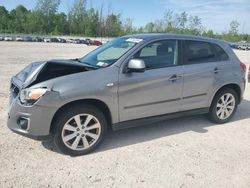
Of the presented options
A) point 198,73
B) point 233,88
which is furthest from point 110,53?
point 233,88

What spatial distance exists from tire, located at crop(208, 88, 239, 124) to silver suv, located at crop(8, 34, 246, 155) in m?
0.02

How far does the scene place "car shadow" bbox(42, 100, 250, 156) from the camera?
15.5 ft

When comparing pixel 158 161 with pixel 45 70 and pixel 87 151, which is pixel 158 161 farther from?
pixel 45 70

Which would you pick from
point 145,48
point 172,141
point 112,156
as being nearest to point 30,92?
point 112,156

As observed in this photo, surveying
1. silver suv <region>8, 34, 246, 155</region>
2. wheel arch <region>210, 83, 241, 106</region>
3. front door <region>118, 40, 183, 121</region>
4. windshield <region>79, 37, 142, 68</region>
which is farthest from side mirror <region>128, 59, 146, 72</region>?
wheel arch <region>210, 83, 241, 106</region>

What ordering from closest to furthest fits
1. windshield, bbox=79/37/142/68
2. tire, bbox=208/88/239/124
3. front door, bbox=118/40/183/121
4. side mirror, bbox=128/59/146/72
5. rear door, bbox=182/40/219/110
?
side mirror, bbox=128/59/146/72
front door, bbox=118/40/183/121
windshield, bbox=79/37/142/68
rear door, bbox=182/40/219/110
tire, bbox=208/88/239/124

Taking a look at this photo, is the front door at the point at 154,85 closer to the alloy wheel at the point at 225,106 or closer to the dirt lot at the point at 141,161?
the dirt lot at the point at 141,161

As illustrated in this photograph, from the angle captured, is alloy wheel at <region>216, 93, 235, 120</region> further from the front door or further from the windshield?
the windshield

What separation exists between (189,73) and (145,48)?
95 centimetres

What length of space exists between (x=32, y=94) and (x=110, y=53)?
5.44 feet

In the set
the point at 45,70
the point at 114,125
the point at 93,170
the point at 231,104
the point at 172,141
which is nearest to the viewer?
the point at 93,170

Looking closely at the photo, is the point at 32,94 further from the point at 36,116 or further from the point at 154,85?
the point at 154,85

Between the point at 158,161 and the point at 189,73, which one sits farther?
the point at 189,73

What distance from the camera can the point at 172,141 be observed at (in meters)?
4.94
